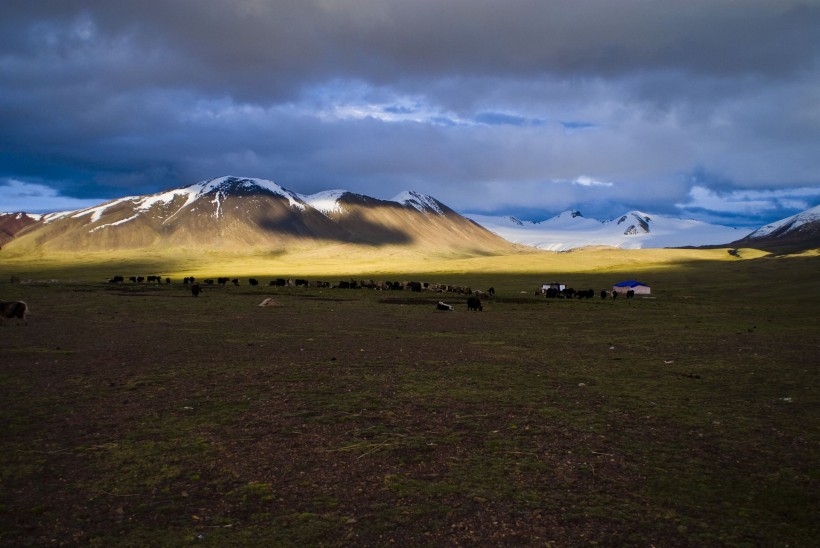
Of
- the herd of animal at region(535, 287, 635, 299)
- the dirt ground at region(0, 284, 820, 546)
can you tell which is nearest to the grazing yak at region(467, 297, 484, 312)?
the herd of animal at region(535, 287, 635, 299)

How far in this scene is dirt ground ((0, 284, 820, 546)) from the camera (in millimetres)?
6719

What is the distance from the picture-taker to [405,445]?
9.45 meters

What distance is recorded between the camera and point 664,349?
21.4 m

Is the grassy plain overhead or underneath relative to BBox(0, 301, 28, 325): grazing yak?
underneath

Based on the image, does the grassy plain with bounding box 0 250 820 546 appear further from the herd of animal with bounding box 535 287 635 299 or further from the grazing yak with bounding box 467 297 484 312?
the herd of animal with bounding box 535 287 635 299

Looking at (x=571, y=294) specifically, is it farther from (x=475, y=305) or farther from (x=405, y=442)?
(x=405, y=442)

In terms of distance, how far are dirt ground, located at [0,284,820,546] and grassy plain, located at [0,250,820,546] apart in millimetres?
40

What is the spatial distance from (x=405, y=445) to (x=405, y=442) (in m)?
0.14

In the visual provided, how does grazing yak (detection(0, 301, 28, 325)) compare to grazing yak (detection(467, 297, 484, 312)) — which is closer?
grazing yak (detection(0, 301, 28, 325))

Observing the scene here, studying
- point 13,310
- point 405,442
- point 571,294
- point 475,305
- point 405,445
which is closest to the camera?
point 405,445

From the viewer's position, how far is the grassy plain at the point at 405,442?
673 cm

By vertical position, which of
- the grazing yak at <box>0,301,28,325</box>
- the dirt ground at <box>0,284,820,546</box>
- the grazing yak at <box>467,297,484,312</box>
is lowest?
the dirt ground at <box>0,284,820,546</box>

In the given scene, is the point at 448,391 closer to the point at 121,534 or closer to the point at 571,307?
the point at 121,534

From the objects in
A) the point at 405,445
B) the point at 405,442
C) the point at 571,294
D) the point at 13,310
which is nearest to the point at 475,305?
the point at 571,294
